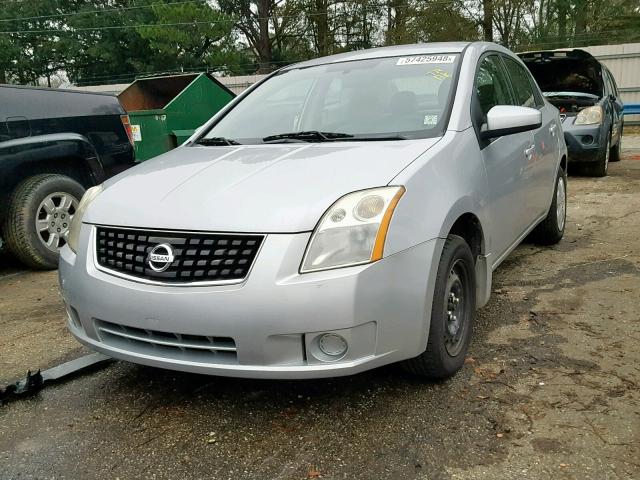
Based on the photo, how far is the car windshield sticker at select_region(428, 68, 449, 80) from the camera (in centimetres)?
331

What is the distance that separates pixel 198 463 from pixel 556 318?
2.24 m

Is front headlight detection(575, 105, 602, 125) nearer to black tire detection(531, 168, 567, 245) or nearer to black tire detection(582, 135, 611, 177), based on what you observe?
black tire detection(582, 135, 611, 177)

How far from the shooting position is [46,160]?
517 centimetres

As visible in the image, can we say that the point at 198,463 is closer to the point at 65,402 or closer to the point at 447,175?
the point at 65,402

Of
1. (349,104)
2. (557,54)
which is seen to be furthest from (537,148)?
(557,54)

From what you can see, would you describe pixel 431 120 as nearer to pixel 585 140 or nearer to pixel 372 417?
pixel 372 417

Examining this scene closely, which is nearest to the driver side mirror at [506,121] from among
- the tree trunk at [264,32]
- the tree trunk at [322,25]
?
the tree trunk at [322,25]

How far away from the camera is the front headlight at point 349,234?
7.22ft

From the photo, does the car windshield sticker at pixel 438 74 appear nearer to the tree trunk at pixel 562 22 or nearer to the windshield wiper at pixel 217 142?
the windshield wiper at pixel 217 142

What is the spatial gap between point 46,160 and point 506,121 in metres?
3.96

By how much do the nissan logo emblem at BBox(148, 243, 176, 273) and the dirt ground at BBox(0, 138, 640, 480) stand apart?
72 cm

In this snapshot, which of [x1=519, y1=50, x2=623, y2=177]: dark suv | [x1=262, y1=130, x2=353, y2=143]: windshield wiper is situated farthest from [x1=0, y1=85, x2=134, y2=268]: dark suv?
[x1=519, y1=50, x2=623, y2=177]: dark suv

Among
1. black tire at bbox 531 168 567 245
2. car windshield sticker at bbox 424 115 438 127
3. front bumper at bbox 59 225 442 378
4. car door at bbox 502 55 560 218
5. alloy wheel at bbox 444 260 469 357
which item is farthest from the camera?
black tire at bbox 531 168 567 245

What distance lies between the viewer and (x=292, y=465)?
2.21 m
